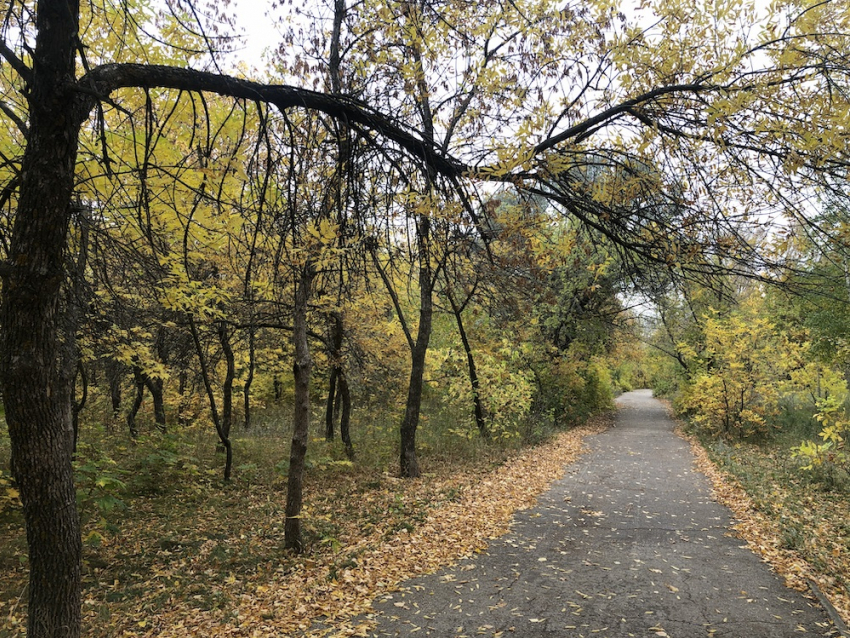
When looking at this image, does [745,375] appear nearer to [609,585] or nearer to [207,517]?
[609,585]

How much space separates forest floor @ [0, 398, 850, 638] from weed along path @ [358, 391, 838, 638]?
0.28 m

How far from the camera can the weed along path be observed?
4.14 m

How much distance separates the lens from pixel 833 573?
504cm

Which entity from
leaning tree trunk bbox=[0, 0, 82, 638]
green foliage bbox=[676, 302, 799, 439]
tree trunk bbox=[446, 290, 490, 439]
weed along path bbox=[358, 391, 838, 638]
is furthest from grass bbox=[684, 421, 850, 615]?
leaning tree trunk bbox=[0, 0, 82, 638]

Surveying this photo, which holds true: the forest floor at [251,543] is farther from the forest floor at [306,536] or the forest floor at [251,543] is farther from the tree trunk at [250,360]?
the tree trunk at [250,360]

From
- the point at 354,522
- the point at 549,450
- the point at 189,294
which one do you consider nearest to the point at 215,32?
the point at 189,294

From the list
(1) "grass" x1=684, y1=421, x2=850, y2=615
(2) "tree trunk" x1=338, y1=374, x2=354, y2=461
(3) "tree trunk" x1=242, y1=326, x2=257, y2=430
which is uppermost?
(3) "tree trunk" x1=242, y1=326, x2=257, y2=430

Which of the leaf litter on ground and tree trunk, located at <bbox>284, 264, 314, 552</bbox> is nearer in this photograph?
the leaf litter on ground

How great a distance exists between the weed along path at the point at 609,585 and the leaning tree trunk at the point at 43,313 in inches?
100

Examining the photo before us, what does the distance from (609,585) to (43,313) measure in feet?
17.0

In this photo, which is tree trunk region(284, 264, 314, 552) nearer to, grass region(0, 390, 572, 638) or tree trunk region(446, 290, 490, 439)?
grass region(0, 390, 572, 638)

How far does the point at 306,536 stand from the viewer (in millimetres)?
6359

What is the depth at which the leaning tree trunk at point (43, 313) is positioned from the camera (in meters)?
2.40

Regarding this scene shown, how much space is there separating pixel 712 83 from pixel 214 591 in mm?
5986
